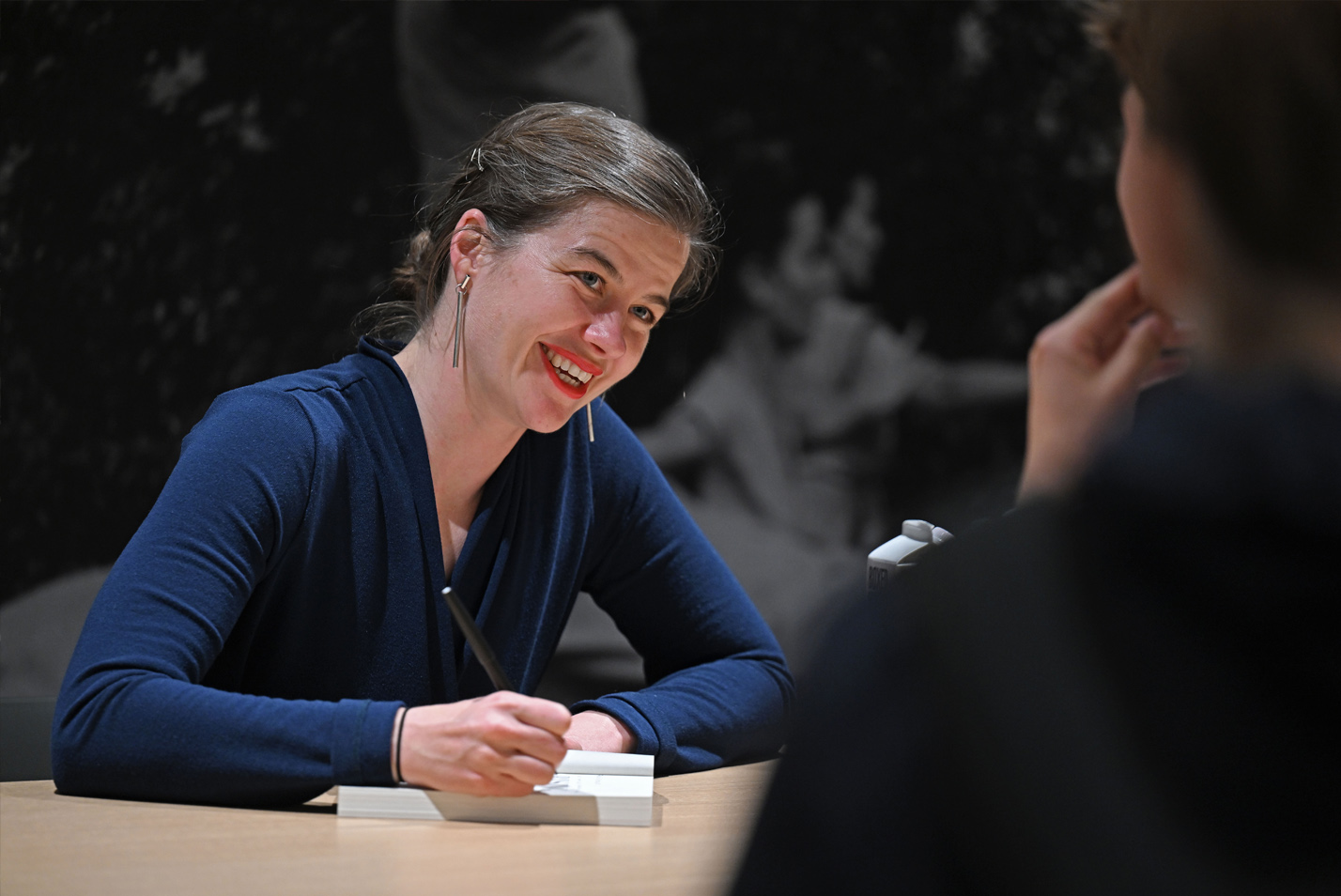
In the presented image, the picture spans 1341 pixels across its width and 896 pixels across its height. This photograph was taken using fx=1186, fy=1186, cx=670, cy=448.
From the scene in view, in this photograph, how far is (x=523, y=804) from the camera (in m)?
0.97

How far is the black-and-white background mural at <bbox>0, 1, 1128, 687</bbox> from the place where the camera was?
2637 millimetres

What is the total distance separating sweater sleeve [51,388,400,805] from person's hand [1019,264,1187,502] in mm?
713

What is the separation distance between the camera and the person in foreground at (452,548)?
99 centimetres

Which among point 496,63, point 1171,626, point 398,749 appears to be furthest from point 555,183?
point 496,63

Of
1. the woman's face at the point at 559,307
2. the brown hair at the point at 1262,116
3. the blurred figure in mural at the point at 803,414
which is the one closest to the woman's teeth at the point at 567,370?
the woman's face at the point at 559,307

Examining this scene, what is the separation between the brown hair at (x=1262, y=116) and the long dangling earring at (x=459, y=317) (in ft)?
3.74

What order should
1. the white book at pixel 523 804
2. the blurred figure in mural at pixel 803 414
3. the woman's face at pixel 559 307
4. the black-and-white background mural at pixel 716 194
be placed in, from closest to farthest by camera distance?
1. the white book at pixel 523 804
2. the woman's face at pixel 559 307
3. the black-and-white background mural at pixel 716 194
4. the blurred figure in mural at pixel 803 414

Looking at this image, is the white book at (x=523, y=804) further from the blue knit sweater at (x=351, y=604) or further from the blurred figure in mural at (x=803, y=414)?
the blurred figure in mural at (x=803, y=414)

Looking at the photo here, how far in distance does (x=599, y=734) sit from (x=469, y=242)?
0.62m

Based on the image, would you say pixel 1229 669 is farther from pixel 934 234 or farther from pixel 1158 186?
pixel 934 234

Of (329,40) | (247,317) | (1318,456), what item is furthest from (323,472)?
(329,40)

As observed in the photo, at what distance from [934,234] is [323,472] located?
2.33 m

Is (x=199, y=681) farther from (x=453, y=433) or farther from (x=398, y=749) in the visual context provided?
(x=453, y=433)

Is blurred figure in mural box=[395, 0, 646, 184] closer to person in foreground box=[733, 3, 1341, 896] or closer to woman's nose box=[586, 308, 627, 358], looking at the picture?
woman's nose box=[586, 308, 627, 358]
